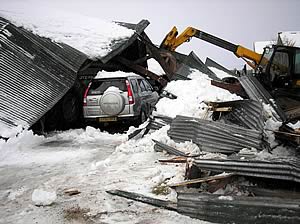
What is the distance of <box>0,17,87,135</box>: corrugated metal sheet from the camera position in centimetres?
786

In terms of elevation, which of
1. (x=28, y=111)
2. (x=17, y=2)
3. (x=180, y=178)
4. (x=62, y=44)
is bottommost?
(x=180, y=178)

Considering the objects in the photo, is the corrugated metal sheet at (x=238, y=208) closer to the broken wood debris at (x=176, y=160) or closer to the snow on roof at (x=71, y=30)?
the broken wood debris at (x=176, y=160)

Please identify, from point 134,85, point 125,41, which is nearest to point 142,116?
point 134,85

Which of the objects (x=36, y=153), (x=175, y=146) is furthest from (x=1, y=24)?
(x=175, y=146)

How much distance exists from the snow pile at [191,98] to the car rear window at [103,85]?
1527mm

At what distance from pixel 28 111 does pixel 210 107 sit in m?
4.76

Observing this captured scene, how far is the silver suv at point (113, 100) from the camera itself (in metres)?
9.36

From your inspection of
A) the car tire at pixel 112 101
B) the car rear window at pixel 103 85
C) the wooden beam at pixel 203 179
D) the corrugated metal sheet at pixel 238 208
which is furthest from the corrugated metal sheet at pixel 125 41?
the corrugated metal sheet at pixel 238 208

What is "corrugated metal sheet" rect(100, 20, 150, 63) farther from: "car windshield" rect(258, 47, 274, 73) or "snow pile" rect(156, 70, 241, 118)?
"car windshield" rect(258, 47, 274, 73)

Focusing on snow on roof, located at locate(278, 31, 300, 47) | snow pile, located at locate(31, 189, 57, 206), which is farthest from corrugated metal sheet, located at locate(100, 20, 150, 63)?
snow on roof, located at locate(278, 31, 300, 47)

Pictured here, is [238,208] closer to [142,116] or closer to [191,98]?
[191,98]

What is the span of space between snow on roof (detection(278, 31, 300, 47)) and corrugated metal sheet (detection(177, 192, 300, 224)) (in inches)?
1433

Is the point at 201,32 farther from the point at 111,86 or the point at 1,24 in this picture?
the point at 1,24

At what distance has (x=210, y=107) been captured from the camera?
6.95 meters
